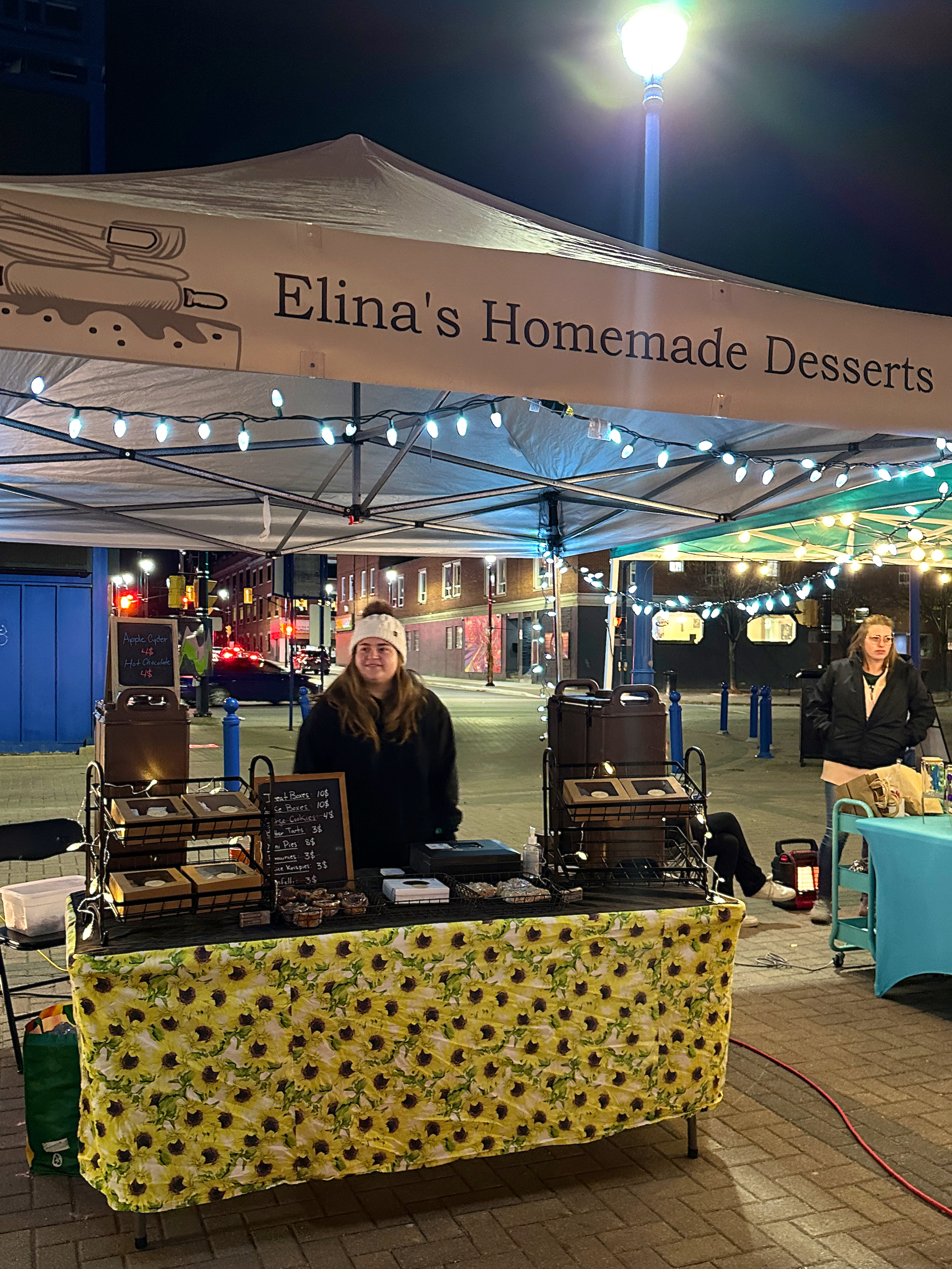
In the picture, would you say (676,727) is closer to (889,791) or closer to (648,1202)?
(889,791)

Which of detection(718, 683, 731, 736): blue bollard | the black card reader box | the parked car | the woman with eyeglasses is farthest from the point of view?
the parked car

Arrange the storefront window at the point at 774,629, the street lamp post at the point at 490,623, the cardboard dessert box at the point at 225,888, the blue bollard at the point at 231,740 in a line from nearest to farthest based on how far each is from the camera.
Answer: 1. the cardboard dessert box at the point at 225,888
2. the blue bollard at the point at 231,740
3. the storefront window at the point at 774,629
4. the street lamp post at the point at 490,623

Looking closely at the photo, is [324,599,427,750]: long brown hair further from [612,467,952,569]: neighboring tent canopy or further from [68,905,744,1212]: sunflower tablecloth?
[612,467,952,569]: neighboring tent canopy

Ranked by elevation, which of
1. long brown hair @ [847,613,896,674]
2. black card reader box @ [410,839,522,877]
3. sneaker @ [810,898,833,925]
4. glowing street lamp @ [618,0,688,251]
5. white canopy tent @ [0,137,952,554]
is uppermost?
glowing street lamp @ [618,0,688,251]

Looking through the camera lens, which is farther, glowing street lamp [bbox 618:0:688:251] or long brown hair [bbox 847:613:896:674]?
glowing street lamp [bbox 618:0:688:251]

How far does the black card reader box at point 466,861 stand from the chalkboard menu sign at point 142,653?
19.4 feet

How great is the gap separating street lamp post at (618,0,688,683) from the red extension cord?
6.77 metres

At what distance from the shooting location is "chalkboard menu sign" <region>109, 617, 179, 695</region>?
9156mm

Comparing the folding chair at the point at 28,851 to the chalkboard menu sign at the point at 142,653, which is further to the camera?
the chalkboard menu sign at the point at 142,653

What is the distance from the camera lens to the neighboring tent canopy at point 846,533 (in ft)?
29.5

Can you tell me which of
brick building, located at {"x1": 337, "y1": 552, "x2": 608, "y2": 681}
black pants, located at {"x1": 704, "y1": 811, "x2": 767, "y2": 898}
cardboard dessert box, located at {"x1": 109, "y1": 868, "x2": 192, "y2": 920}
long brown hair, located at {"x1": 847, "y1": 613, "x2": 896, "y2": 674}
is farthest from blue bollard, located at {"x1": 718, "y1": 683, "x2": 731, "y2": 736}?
cardboard dessert box, located at {"x1": 109, "y1": 868, "x2": 192, "y2": 920}

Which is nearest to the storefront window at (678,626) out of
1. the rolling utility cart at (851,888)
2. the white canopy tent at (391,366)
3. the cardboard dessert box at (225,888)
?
the white canopy tent at (391,366)

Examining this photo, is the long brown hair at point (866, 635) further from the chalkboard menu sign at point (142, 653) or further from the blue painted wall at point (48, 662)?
the blue painted wall at point (48, 662)

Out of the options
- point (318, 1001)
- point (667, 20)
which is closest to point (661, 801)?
point (318, 1001)
